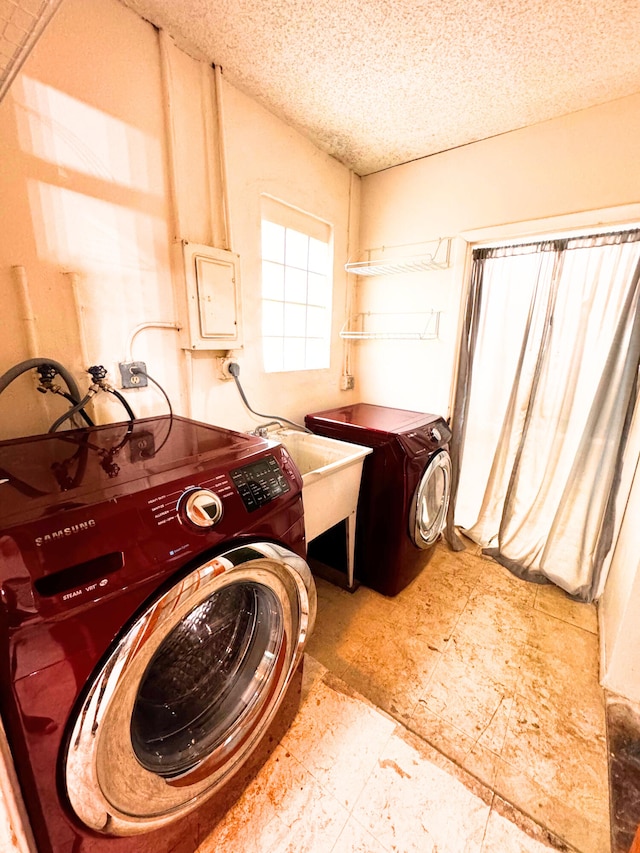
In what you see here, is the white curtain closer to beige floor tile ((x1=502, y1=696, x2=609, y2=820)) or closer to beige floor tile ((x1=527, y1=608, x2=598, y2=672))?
beige floor tile ((x1=527, y1=608, x2=598, y2=672))

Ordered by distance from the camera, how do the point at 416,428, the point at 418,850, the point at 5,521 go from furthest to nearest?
the point at 416,428 → the point at 418,850 → the point at 5,521

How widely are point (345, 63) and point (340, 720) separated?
105 inches

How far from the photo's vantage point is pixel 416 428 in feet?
6.07

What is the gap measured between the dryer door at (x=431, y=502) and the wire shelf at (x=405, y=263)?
3.94ft

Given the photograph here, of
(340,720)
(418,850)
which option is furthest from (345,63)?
(418,850)

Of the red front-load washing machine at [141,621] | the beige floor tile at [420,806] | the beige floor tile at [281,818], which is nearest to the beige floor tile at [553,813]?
the beige floor tile at [420,806]

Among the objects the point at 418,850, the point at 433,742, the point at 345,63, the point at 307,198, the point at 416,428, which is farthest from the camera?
the point at 307,198

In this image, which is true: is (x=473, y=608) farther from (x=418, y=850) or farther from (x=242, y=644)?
(x=242, y=644)

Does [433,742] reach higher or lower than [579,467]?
lower

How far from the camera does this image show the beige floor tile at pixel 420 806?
39.8 inches

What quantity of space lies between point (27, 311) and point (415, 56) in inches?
69.8

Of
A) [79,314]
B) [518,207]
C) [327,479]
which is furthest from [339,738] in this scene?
[518,207]

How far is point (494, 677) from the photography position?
1.52 m

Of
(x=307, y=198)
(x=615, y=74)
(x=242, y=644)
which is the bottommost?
(x=242, y=644)
